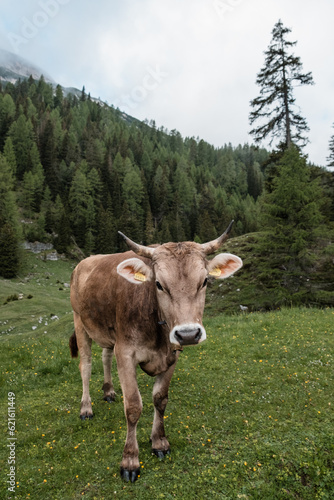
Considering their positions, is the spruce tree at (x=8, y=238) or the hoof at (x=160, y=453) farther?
the spruce tree at (x=8, y=238)

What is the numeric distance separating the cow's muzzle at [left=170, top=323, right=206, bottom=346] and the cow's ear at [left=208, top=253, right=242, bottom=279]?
1.03 metres

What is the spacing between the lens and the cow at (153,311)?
3643 mm

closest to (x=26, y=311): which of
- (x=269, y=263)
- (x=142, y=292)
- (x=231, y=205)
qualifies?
(x=269, y=263)

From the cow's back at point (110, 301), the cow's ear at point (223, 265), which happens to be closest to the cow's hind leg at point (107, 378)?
the cow's back at point (110, 301)

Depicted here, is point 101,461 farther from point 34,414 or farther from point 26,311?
point 26,311

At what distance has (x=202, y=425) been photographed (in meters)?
5.40

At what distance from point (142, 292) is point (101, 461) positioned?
2800 mm

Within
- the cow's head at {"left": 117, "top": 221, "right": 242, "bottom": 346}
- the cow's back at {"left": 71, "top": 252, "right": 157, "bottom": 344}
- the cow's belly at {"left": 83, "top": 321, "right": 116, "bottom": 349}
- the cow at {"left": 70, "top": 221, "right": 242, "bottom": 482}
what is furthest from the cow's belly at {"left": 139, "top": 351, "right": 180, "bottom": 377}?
the cow's belly at {"left": 83, "top": 321, "right": 116, "bottom": 349}

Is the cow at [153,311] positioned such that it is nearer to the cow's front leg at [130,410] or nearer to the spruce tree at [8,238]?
the cow's front leg at [130,410]

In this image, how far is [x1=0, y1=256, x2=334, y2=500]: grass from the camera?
3930 millimetres

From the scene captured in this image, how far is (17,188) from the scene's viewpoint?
272 feet

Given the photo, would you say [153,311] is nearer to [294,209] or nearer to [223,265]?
[223,265]

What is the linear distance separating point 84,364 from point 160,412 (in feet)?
7.89

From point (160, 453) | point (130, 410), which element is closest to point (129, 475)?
point (160, 453)
